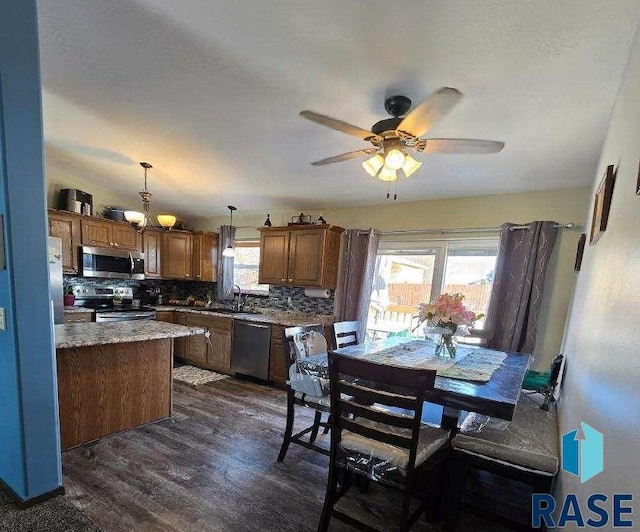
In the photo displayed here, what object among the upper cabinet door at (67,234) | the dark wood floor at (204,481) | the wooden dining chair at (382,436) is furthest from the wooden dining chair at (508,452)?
the upper cabinet door at (67,234)

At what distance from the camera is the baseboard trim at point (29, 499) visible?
1.73 metres

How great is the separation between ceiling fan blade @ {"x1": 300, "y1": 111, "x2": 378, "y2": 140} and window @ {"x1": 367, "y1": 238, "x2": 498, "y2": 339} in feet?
6.83

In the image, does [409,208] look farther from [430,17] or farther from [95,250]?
[95,250]

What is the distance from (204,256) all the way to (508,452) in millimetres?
4675

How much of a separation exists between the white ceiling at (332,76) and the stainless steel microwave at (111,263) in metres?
1.58

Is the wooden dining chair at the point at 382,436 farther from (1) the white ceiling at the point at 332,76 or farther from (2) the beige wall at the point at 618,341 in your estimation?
(1) the white ceiling at the point at 332,76

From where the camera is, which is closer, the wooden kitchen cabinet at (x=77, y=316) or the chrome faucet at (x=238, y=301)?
the wooden kitchen cabinet at (x=77, y=316)

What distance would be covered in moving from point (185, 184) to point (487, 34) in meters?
3.75

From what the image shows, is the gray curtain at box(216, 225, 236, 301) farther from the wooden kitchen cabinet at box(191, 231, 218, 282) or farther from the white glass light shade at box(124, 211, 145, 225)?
the white glass light shade at box(124, 211, 145, 225)

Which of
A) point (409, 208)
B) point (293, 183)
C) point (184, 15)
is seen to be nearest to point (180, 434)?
point (293, 183)

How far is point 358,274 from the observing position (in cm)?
378

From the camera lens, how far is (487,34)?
1472mm

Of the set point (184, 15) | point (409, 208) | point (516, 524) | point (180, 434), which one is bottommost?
point (180, 434)

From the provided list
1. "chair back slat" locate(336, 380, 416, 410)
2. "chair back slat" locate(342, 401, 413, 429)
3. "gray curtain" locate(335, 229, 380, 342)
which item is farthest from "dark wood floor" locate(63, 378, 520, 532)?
"gray curtain" locate(335, 229, 380, 342)
